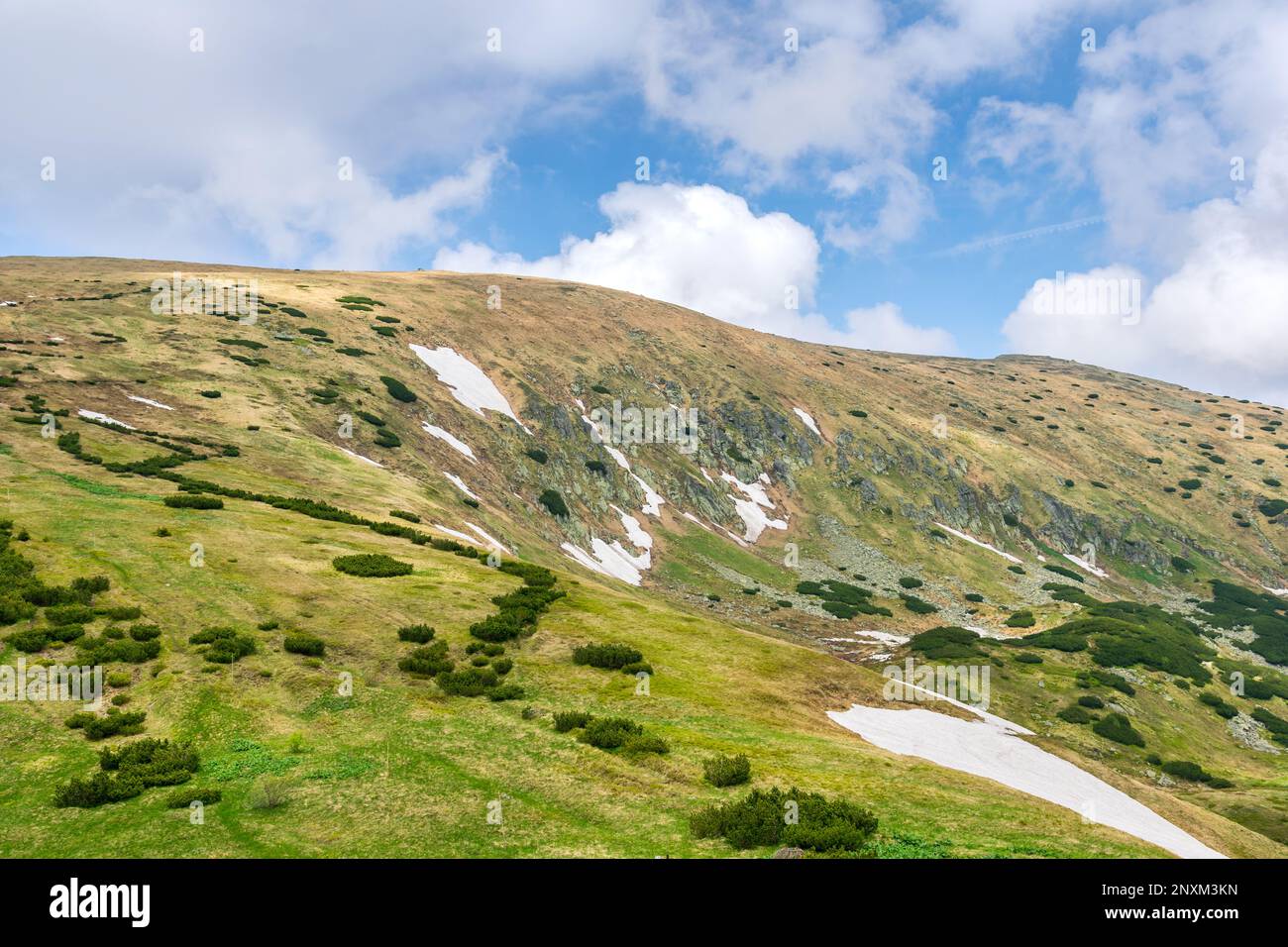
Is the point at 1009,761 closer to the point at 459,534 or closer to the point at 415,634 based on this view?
the point at 415,634

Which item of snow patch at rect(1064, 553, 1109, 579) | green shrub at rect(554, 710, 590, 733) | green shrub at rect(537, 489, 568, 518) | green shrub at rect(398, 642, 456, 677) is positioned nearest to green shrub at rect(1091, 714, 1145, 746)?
green shrub at rect(554, 710, 590, 733)

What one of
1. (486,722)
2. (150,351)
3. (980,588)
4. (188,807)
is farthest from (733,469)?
(188,807)

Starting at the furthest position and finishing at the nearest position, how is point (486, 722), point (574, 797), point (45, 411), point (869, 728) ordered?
1. point (45, 411)
2. point (869, 728)
3. point (486, 722)
4. point (574, 797)

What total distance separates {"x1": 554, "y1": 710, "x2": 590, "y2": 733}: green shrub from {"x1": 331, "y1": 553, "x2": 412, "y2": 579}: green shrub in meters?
10.6

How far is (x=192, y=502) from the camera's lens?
91.2ft

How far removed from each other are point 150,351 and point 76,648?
1634 inches

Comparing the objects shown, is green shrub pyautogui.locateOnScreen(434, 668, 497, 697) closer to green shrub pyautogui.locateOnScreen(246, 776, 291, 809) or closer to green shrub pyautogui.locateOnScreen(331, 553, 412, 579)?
green shrub pyautogui.locateOnScreen(246, 776, 291, 809)

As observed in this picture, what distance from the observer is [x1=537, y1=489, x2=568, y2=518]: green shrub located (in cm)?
6156

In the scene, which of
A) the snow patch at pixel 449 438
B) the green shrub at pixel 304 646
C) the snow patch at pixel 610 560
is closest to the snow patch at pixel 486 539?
the snow patch at pixel 610 560

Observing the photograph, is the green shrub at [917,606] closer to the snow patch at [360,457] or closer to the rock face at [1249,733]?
the rock face at [1249,733]

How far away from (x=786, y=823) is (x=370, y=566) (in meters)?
17.8

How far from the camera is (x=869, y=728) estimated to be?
1945 centimetres

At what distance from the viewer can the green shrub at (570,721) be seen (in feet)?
54.2

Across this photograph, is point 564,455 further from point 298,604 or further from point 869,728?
point 869,728
